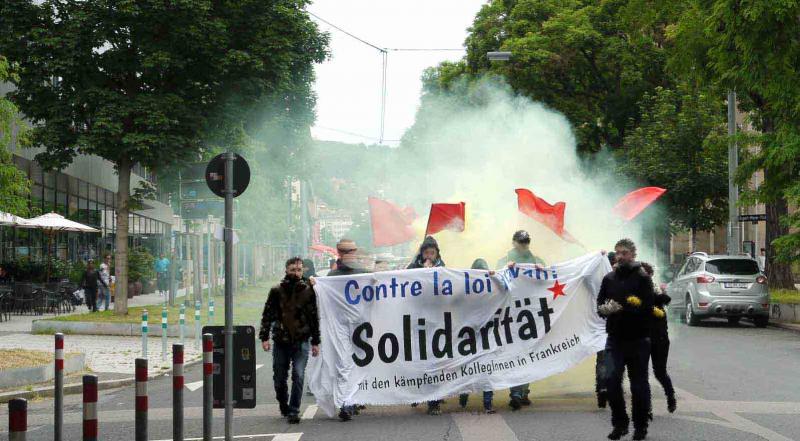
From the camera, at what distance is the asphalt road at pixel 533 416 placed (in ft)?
29.4

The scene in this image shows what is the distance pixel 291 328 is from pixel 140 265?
29.4m

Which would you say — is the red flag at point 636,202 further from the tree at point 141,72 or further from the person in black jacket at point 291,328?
the tree at point 141,72

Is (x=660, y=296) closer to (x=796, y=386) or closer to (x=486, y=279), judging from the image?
(x=486, y=279)

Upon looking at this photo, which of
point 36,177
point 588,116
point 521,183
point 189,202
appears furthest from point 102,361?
point 588,116

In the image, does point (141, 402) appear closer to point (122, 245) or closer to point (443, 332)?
point (443, 332)

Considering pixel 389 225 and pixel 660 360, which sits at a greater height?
pixel 389 225

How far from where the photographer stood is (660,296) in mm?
9375

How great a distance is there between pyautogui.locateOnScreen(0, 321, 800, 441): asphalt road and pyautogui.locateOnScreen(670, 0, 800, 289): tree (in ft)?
24.9

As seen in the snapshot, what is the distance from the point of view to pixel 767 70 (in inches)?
787

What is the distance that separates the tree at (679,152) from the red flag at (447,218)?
22.2m

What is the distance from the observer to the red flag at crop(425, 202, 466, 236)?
490 inches

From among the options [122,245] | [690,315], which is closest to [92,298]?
[122,245]

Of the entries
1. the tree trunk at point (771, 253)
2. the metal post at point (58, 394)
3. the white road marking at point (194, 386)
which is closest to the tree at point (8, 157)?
the white road marking at point (194, 386)

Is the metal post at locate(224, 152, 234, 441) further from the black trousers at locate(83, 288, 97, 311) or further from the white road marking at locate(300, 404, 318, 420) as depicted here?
the black trousers at locate(83, 288, 97, 311)
